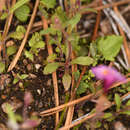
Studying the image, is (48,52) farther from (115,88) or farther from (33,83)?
(115,88)

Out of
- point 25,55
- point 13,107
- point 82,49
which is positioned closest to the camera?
point 13,107

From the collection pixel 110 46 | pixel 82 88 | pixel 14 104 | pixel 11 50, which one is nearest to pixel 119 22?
pixel 110 46

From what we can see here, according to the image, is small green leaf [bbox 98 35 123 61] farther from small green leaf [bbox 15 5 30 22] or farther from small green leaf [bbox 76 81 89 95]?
small green leaf [bbox 15 5 30 22]

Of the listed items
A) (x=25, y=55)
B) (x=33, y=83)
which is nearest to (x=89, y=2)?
(x=25, y=55)

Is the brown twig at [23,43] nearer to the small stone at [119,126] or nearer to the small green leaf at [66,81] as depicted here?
the small green leaf at [66,81]

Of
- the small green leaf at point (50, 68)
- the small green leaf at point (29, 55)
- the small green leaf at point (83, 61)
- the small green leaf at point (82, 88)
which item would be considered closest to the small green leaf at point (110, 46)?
the small green leaf at point (83, 61)

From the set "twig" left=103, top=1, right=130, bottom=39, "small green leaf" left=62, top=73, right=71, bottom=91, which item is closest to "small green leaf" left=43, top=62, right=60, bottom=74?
"small green leaf" left=62, top=73, right=71, bottom=91

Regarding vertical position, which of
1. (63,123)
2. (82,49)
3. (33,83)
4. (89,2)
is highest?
(89,2)

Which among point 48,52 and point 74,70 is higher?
point 48,52
